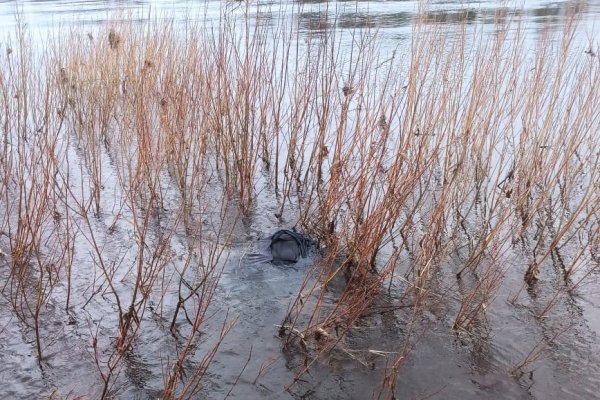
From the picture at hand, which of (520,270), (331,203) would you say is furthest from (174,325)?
(520,270)

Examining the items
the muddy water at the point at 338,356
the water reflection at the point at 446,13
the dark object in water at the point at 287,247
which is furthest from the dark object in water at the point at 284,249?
the water reflection at the point at 446,13

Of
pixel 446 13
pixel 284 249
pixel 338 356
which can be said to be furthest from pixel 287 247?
pixel 446 13

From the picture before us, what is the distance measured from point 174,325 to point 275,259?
810 millimetres

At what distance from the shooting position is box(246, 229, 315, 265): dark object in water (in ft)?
10.3

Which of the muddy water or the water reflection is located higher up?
the water reflection

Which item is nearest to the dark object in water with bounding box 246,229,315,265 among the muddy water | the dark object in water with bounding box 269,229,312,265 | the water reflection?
the dark object in water with bounding box 269,229,312,265

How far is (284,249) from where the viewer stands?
10.4ft

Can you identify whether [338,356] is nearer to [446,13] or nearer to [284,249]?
[284,249]

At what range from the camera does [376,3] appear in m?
16.5

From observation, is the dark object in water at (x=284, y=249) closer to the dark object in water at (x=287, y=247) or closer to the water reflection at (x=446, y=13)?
the dark object in water at (x=287, y=247)

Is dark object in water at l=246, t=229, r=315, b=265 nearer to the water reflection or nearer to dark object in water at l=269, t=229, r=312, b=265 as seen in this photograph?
dark object in water at l=269, t=229, r=312, b=265

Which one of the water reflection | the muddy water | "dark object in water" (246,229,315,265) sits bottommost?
the muddy water

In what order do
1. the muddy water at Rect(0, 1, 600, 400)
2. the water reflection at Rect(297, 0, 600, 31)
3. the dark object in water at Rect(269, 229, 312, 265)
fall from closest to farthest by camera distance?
the muddy water at Rect(0, 1, 600, 400) < the dark object in water at Rect(269, 229, 312, 265) < the water reflection at Rect(297, 0, 600, 31)

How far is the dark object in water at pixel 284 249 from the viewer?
315cm
